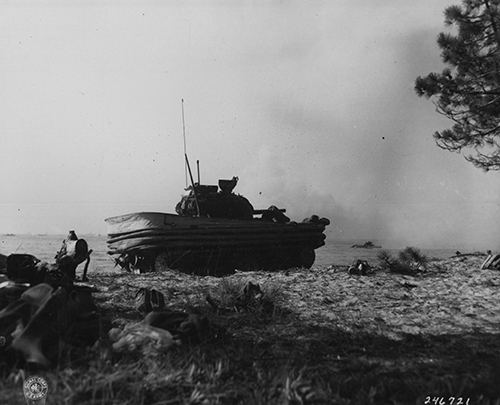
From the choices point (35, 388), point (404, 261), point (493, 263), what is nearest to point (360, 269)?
point (404, 261)

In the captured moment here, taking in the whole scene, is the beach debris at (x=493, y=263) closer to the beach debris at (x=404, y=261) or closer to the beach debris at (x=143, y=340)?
the beach debris at (x=404, y=261)

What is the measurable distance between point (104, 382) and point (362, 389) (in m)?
1.50

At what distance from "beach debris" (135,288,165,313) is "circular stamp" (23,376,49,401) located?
250cm

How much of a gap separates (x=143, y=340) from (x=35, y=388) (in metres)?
0.90

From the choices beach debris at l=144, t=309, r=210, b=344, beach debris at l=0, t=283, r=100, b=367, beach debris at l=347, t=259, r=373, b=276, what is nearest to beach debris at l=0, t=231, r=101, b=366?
beach debris at l=0, t=283, r=100, b=367

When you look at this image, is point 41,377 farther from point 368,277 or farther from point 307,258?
point 307,258

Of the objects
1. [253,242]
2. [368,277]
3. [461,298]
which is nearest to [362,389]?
[461,298]

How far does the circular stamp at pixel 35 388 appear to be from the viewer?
227cm

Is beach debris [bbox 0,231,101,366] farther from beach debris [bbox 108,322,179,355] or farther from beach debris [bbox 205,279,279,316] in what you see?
beach debris [bbox 205,279,279,316]

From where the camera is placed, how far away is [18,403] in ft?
7.38

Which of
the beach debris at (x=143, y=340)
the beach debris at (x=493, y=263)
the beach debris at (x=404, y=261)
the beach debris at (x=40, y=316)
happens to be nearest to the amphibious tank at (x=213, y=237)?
the beach debris at (x=404, y=261)

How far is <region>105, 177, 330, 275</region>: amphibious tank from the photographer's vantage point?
488 inches

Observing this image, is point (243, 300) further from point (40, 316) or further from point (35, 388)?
point (35, 388)

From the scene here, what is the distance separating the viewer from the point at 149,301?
504 cm
